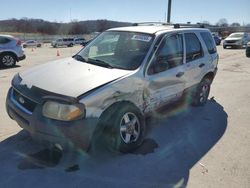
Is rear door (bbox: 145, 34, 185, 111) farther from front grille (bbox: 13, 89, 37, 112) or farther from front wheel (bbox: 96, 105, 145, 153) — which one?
front grille (bbox: 13, 89, 37, 112)

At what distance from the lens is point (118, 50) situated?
4684mm

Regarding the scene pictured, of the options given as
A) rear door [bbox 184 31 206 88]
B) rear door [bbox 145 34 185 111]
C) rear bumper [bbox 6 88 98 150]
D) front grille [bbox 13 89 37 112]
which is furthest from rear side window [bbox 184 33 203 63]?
front grille [bbox 13 89 37 112]

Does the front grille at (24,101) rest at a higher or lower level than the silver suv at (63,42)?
higher

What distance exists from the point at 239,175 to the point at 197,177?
58 centimetres

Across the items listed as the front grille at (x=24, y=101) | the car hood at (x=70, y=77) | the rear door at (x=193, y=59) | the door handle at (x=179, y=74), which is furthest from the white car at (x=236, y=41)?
the front grille at (x=24, y=101)

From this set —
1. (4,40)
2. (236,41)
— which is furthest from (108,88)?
(236,41)

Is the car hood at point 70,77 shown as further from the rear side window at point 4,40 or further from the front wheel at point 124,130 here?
the rear side window at point 4,40

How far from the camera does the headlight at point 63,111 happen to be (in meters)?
3.22

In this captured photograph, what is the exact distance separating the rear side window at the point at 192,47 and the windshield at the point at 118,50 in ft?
3.53

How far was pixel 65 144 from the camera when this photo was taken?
3305mm

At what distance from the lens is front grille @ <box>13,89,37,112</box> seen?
3463mm

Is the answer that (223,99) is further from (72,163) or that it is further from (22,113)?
(22,113)

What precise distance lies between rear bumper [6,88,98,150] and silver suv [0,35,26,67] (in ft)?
32.3

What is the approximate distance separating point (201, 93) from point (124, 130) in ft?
9.82
